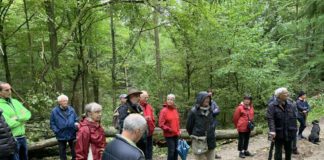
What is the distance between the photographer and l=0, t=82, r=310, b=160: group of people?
384 centimetres

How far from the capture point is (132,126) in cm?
333

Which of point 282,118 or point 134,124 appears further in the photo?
point 282,118

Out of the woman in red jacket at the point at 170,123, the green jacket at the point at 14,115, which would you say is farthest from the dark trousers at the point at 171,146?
the green jacket at the point at 14,115

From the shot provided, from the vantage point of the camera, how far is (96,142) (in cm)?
507

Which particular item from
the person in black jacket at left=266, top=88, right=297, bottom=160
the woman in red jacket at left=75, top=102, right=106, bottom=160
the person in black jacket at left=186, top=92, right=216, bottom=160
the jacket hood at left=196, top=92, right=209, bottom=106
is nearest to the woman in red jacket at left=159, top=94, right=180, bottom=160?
the person in black jacket at left=186, top=92, right=216, bottom=160

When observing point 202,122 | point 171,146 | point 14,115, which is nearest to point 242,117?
point 171,146

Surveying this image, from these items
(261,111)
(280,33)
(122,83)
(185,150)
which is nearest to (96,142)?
(185,150)

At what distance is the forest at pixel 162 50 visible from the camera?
1293 cm

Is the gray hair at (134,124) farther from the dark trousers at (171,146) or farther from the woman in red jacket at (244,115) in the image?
the woman in red jacket at (244,115)

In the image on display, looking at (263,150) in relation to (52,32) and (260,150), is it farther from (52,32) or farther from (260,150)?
(52,32)

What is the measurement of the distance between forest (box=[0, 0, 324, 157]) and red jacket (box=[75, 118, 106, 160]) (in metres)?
6.72

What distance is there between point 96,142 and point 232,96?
487 inches

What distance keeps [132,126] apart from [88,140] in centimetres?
186

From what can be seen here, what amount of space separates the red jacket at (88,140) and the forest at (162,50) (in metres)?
6.72
